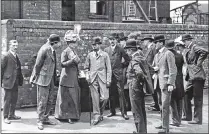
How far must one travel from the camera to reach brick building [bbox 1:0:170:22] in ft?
51.5

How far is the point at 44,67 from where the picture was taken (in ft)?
26.4

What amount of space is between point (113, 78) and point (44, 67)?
237cm

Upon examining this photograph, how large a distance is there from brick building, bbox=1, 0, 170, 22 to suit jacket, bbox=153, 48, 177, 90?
973 centimetres

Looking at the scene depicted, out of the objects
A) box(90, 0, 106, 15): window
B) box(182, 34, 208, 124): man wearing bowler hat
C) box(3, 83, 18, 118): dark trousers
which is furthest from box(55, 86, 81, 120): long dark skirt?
box(90, 0, 106, 15): window

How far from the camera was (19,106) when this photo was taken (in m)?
10.3

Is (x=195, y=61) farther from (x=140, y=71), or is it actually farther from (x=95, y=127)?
(x=95, y=127)

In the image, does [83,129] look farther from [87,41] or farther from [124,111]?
[87,41]

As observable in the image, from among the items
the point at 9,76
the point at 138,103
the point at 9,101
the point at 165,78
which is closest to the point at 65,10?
the point at 9,76

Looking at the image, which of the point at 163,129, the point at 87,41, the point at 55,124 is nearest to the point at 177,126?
the point at 163,129

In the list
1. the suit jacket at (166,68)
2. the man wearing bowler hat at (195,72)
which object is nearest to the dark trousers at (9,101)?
the suit jacket at (166,68)

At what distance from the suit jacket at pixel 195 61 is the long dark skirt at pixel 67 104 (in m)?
3.21

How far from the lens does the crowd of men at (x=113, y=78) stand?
7336 millimetres

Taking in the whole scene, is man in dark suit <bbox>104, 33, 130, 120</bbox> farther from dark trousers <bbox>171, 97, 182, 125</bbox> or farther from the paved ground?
dark trousers <bbox>171, 97, 182, 125</bbox>

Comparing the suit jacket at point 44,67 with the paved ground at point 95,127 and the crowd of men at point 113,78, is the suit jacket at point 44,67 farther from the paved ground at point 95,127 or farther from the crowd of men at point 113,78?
the paved ground at point 95,127
